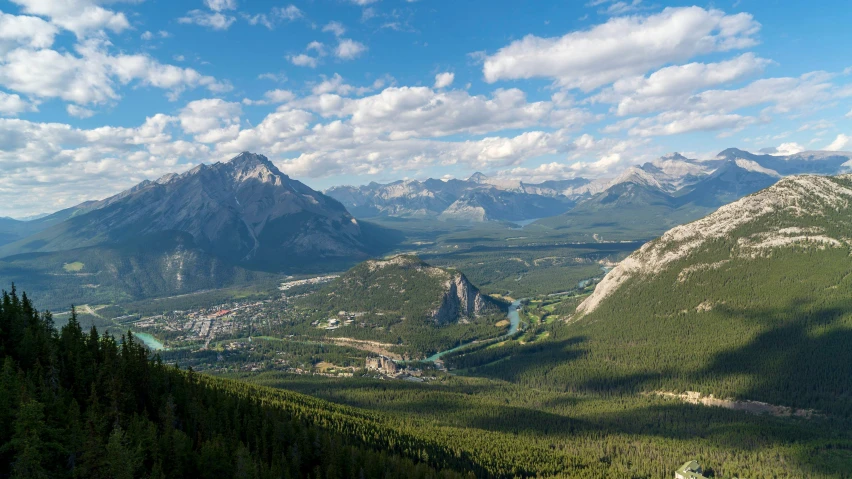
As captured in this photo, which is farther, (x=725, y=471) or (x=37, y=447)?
(x=725, y=471)

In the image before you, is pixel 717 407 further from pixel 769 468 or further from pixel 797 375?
pixel 769 468

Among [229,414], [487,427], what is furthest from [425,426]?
[229,414]

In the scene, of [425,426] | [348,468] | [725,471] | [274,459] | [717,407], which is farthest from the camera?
[717,407]

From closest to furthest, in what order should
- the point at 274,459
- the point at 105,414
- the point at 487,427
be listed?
the point at 105,414
the point at 274,459
the point at 487,427

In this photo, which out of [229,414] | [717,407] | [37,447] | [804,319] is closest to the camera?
[37,447]

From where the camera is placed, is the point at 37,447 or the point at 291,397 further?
the point at 291,397

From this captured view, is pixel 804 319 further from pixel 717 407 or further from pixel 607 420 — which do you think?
pixel 607 420

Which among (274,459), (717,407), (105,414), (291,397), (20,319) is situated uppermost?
(20,319)

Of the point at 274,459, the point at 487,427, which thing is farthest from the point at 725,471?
the point at 274,459

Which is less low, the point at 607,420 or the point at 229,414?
the point at 229,414
